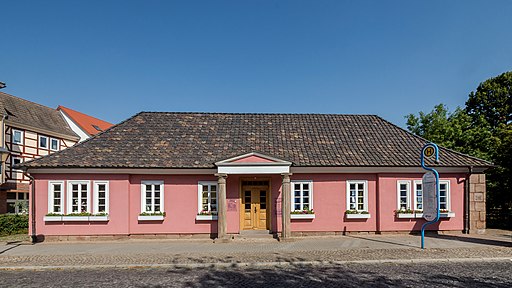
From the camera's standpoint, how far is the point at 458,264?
10.8 meters

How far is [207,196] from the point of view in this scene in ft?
53.8

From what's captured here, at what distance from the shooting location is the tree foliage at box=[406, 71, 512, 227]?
69.0 ft

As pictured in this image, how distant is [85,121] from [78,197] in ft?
103

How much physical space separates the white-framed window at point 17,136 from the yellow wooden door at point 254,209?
78.0ft

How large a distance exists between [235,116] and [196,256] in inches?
390

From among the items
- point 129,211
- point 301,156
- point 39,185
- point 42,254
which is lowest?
point 42,254

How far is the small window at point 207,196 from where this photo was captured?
16297 mm

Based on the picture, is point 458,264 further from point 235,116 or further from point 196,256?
point 235,116

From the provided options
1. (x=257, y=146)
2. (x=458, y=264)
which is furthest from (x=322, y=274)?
(x=257, y=146)

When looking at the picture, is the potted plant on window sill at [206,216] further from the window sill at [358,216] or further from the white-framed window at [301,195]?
the window sill at [358,216]

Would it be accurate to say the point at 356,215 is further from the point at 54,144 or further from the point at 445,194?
the point at 54,144

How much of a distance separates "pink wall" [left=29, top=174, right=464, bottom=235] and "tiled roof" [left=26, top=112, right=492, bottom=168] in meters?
0.75

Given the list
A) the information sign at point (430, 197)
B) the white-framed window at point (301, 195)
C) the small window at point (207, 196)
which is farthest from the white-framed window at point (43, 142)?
the information sign at point (430, 197)

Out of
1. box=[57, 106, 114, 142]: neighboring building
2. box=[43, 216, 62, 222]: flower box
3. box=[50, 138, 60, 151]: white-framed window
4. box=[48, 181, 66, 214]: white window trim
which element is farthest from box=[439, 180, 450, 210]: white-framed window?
box=[57, 106, 114, 142]: neighboring building
